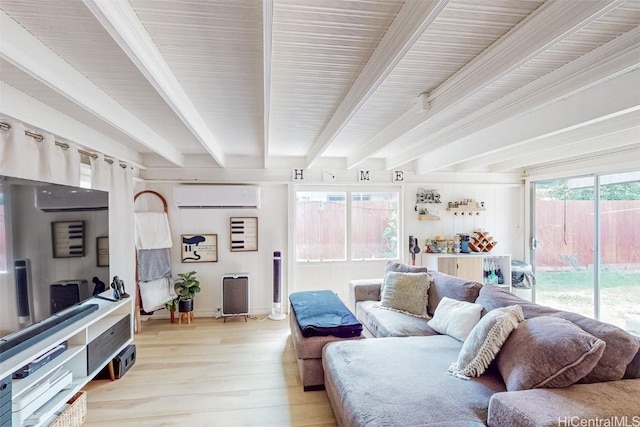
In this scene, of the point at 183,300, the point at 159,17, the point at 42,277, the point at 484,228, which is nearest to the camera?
the point at 159,17

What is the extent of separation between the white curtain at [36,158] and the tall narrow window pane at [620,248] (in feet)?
19.2

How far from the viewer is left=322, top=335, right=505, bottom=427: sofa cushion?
4.84 feet

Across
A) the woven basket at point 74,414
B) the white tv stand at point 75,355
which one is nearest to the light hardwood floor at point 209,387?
the woven basket at point 74,414

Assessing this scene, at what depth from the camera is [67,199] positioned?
2.20 meters

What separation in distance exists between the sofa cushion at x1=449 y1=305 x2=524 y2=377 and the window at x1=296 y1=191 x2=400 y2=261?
2.79m

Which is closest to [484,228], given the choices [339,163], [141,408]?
[339,163]

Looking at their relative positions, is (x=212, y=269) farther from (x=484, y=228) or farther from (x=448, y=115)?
(x=484, y=228)

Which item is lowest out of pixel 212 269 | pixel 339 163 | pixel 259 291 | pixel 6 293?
pixel 259 291

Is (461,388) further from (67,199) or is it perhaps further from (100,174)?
(100,174)

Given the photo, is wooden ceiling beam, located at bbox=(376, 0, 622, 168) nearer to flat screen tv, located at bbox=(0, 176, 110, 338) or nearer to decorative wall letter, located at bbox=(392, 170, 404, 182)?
decorative wall letter, located at bbox=(392, 170, 404, 182)

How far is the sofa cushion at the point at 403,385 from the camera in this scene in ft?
4.84

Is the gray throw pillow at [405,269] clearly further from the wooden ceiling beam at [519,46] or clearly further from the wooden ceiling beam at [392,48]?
the wooden ceiling beam at [392,48]

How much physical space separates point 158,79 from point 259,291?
10.9 ft

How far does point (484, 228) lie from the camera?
4.95m
